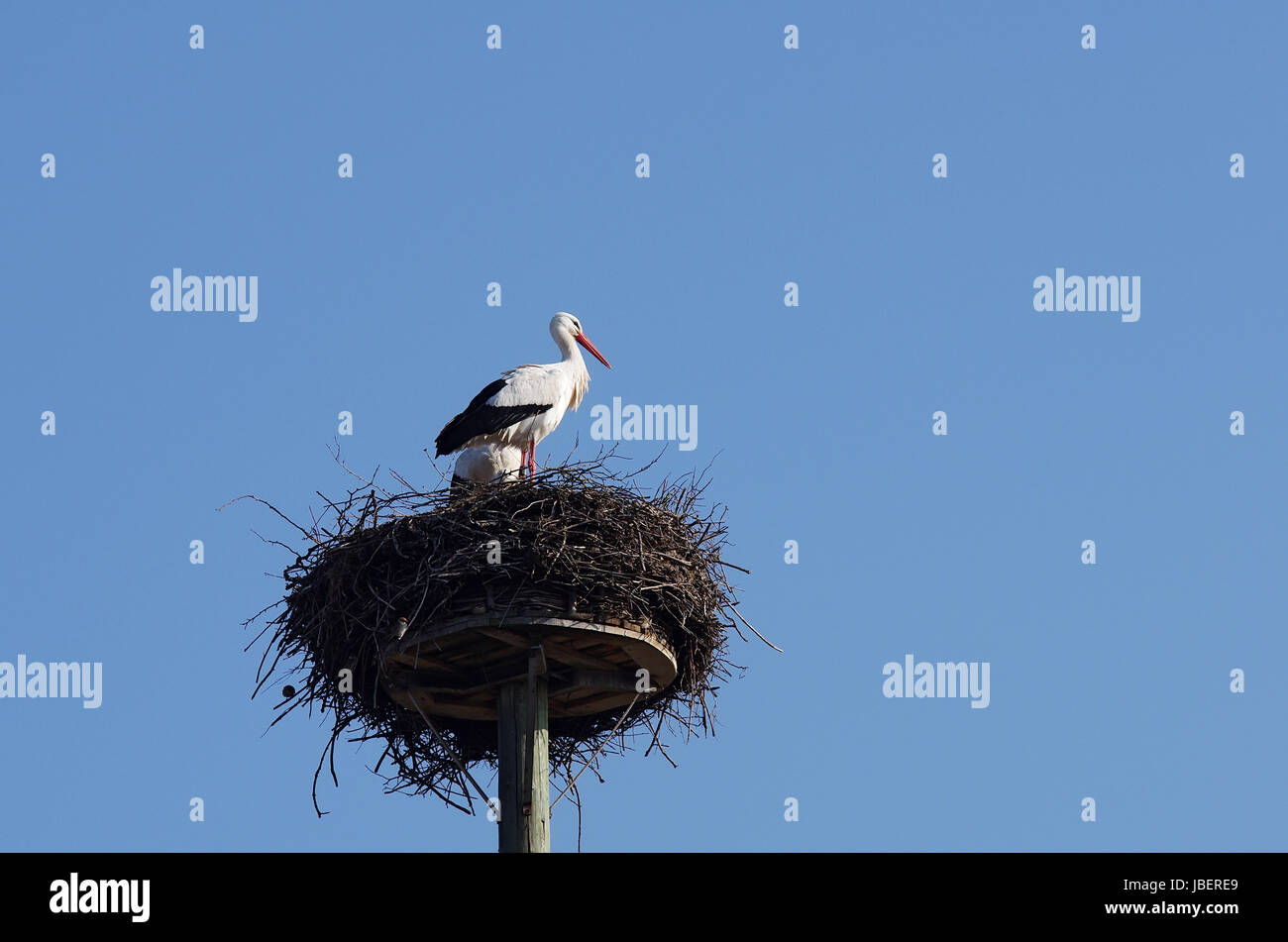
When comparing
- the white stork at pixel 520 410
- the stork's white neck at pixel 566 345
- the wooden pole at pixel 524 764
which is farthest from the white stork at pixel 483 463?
the wooden pole at pixel 524 764

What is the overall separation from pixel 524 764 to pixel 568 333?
634 cm

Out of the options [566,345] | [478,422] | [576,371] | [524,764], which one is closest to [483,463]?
[478,422]

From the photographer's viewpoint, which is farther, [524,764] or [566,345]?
[566,345]

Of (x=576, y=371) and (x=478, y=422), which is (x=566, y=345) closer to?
(x=576, y=371)

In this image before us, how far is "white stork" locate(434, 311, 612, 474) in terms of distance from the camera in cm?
1580

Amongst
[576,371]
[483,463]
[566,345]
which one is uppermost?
[566,345]

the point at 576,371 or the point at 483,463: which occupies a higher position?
the point at 576,371

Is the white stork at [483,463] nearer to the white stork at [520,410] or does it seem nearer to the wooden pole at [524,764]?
the white stork at [520,410]

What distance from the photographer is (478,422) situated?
51.8ft

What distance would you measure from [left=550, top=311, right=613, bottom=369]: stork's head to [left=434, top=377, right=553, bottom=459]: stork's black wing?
74.9 inches
